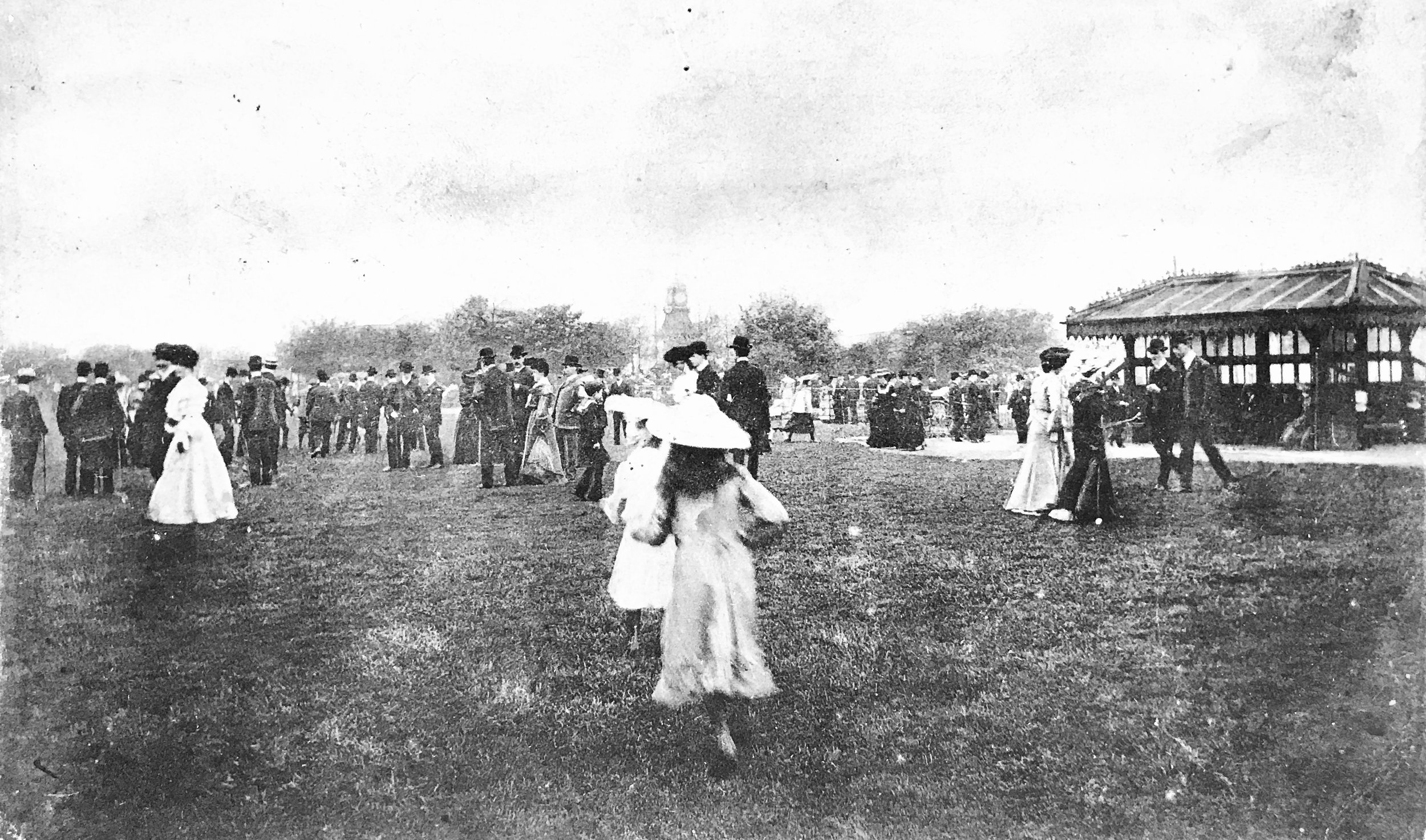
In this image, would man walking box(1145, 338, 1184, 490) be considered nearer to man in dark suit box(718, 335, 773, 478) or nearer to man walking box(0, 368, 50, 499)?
man in dark suit box(718, 335, 773, 478)

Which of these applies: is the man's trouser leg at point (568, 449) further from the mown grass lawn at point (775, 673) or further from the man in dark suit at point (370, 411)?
the man in dark suit at point (370, 411)

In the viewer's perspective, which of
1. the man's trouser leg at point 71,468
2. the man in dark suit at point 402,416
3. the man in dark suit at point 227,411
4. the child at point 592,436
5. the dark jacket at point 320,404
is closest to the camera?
the man's trouser leg at point 71,468

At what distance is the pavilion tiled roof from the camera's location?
149 inches

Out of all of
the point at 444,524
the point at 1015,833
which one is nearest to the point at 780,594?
the point at 1015,833

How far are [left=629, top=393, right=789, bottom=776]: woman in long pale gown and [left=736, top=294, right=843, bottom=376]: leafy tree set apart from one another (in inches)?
47.8

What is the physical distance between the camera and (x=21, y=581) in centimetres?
390

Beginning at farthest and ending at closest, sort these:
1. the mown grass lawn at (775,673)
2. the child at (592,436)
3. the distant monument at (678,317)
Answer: the child at (592,436) → the distant monument at (678,317) → the mown grass lawn at (775,673)

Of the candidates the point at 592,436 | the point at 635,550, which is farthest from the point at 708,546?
the point at 592,436

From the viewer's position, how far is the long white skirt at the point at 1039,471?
15.3ft

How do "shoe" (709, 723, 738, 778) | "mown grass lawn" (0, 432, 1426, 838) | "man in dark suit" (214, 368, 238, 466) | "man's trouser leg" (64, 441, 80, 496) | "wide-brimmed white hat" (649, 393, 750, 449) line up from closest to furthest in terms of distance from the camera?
"wide-brimmed white hat" (649, 393, 750, 449) → "shoe" (709, 723, 738, 778) → "mown grass lawn" (0, 432, 1426, 838) → "man's trouser leg" (64, 441, 80, 496) → "man in dark suit" (214, 368, 238, 466)

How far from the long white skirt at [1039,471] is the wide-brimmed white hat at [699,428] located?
244 centimetres

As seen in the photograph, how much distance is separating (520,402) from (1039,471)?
338 centimetres

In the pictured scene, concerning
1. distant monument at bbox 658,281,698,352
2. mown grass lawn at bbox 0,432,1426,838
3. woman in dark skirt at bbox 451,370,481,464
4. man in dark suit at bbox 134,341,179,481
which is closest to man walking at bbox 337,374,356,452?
woman in dark skirt at bbox 451,370,481,464

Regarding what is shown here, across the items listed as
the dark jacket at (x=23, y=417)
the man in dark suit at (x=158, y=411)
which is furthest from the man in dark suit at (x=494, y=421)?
the dark jacket at (x=23, y=417)
